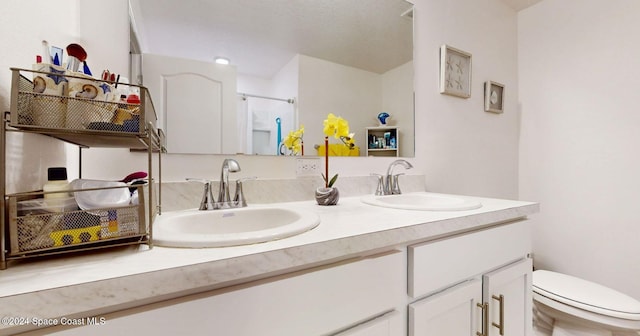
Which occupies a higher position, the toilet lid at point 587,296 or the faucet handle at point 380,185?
the faucet handle at point 380,185

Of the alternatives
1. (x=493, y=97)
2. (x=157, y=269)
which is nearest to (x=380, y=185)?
(x=157, y=269)

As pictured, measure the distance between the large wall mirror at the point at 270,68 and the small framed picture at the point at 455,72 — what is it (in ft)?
0.78

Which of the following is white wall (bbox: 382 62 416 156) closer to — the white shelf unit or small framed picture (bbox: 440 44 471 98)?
the white shelf unit

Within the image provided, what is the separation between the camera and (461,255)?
29.6 inches

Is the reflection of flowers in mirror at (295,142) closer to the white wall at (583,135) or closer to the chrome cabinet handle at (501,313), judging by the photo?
the chrome cabinet handle at (501,313)

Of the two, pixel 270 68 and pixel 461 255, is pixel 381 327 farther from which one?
pixel 270 68

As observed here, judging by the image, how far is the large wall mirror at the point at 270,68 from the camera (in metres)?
0.87

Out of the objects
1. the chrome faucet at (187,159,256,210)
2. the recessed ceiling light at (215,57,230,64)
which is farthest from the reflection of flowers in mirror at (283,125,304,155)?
the recessed ceiling light at (215,57,230,64)

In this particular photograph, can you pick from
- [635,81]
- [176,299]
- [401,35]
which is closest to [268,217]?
[176,299]

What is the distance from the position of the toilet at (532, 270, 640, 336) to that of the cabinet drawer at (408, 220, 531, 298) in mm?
522

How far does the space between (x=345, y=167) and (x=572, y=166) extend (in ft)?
5.20

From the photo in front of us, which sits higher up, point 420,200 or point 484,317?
point 420,200

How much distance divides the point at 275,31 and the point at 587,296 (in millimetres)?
1850

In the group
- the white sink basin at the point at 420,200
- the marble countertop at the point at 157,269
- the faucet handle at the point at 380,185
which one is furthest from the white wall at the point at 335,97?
the marble countertop at the point at 157,269
